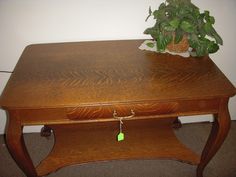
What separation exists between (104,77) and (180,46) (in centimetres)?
43

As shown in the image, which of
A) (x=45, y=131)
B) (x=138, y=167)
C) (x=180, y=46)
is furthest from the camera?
(x=45, y=131)

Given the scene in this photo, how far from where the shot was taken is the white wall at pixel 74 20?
3.89ft

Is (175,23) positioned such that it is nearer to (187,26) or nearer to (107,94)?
(187,26)

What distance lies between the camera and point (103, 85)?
3.01ft

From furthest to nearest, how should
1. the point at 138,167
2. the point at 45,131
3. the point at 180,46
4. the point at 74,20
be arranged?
the point at 45,131 → the point at 138,167 → the point at 74,20 → the point at 180,46

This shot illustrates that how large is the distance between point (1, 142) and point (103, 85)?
3.79ft

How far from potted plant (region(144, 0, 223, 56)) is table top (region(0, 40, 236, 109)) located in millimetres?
82

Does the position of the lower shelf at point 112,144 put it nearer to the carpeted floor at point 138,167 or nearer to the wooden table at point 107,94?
the wooden table at point 107,94

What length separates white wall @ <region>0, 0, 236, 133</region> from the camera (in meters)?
1.19

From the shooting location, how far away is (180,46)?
111 cm

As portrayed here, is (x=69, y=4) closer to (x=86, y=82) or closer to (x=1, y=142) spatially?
(x=86, y=82)

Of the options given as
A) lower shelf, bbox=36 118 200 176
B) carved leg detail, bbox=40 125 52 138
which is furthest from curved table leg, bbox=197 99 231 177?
carved leg detail, bbox=40 125 52 138

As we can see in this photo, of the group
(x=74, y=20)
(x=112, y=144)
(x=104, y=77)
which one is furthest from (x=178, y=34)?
(x=112, y=144)

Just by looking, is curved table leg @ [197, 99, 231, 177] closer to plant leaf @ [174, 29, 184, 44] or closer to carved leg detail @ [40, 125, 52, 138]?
plant leaf @ [174, 29, 184, 44]
